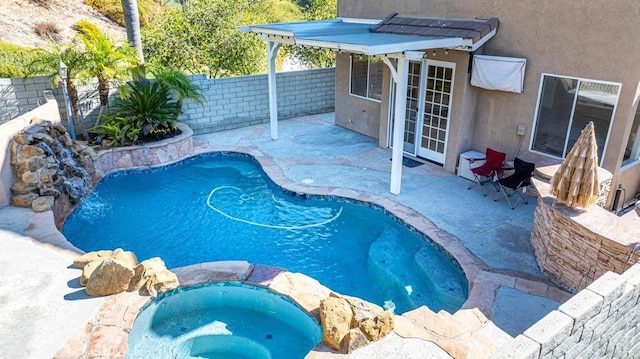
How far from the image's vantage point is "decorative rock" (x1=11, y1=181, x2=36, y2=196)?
30.2 ft

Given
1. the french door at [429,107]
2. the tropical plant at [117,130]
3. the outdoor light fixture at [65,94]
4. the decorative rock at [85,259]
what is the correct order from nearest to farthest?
the decorative rock at [85,259]
the french door at [429,107]
the outdoor light fixture at [65,94]
the tropical plant at [117,130]

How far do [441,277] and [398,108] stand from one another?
3912 mm

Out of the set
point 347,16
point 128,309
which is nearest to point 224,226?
point 128,309

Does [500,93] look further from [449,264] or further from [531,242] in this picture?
[449,264]

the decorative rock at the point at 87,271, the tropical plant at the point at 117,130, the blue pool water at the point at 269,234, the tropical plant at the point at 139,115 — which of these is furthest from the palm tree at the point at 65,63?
the decorative rock at the point at 87,271

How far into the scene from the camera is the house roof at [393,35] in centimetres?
941

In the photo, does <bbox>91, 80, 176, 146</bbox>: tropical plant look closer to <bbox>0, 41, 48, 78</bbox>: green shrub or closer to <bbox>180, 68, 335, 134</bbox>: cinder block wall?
<bbox>180, 68, 335, 134</bbox>: cinder block wall

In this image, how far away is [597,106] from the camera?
A: 895 centimetres

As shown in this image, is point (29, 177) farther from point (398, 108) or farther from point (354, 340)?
point (398, 108)

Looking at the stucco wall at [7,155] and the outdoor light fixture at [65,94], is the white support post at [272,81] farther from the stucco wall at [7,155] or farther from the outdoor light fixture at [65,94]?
the stucco wall at [7,155]

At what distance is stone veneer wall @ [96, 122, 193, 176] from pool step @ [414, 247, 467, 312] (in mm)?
8242

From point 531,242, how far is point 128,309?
7156 mm

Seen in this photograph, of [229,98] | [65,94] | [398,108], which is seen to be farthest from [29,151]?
[398,108]

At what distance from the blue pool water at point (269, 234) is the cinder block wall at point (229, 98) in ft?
10.6
